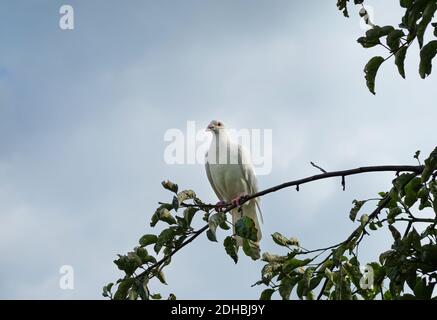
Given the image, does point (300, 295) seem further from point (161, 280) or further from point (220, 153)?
point (220, 153)

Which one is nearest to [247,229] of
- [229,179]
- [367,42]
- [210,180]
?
[367,42]

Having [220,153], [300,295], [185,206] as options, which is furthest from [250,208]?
[300,295]

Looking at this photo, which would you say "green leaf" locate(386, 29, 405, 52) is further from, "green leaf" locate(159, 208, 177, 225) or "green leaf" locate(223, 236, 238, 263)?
"green leaf" locate(159, 208, 177, 225)

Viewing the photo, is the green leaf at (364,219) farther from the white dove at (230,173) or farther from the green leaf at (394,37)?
the white dove at (230,173)

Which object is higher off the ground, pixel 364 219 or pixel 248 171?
pixel 248 171

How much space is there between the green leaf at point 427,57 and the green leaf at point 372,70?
1.19ft

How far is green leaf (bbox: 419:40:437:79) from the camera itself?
5605 mm

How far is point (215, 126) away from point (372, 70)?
7050 millimetres

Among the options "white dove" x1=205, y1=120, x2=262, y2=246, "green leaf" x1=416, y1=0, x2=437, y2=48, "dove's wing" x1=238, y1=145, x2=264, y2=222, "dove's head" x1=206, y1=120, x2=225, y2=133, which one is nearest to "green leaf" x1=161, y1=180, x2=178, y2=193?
"green leaf" x1=416, y1=0, x2=437, y2=48

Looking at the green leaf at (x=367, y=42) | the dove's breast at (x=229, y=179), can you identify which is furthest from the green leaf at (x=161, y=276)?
the dove's breast at (x=229, y=179)

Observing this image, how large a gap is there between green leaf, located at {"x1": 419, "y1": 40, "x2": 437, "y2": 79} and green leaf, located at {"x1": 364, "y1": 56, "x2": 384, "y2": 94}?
0.36 m

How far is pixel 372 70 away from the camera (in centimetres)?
596

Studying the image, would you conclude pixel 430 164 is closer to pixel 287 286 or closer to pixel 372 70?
pixel 372 70
